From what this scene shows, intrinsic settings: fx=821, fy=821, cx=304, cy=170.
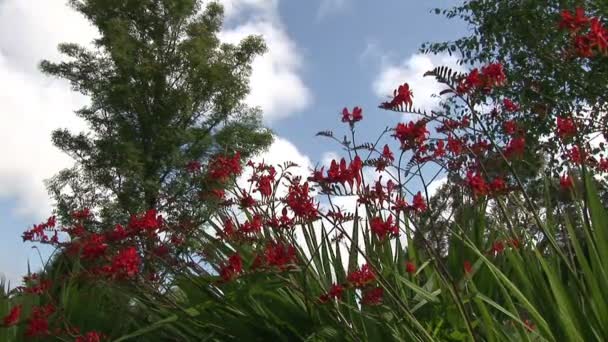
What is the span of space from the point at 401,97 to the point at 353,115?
48 cm

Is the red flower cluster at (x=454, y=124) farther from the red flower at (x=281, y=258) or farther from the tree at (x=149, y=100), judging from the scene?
the tree at (x=149, y=100)

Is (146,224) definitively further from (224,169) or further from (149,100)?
(149,100)

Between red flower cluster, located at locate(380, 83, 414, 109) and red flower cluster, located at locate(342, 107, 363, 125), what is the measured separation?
0.42 meters

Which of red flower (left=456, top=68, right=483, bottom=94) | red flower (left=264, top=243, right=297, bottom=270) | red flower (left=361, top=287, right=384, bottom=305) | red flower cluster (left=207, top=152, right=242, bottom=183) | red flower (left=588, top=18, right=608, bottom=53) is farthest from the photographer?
red flower cluster (left=207, top=152, right=242, bottom=183)

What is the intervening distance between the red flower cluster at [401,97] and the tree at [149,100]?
55.4ft

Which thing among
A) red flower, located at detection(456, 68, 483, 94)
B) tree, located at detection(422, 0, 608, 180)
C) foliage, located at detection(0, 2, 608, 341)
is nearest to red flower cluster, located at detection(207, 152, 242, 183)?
foliage, located at detection(0, 2, 608, 341)

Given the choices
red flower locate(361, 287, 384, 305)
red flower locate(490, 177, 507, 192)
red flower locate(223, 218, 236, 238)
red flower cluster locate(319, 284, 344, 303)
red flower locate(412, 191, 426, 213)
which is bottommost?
red flower locate(361, 287, 384, 305)

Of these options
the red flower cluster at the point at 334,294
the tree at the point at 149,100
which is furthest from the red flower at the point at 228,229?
the tree at the point at 149,100

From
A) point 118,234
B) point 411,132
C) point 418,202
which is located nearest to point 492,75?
point 411,132

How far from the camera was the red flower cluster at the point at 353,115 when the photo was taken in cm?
337

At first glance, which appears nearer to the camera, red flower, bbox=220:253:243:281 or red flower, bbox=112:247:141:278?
red flower, bbox=220:253:243:281

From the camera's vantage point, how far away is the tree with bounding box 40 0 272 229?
66.3ft

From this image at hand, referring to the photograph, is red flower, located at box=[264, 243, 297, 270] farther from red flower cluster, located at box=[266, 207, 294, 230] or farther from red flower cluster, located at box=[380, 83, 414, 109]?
red flower cluster, located at box=[380, 83, 414, 109]

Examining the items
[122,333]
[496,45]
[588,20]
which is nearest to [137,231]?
[122,333]
